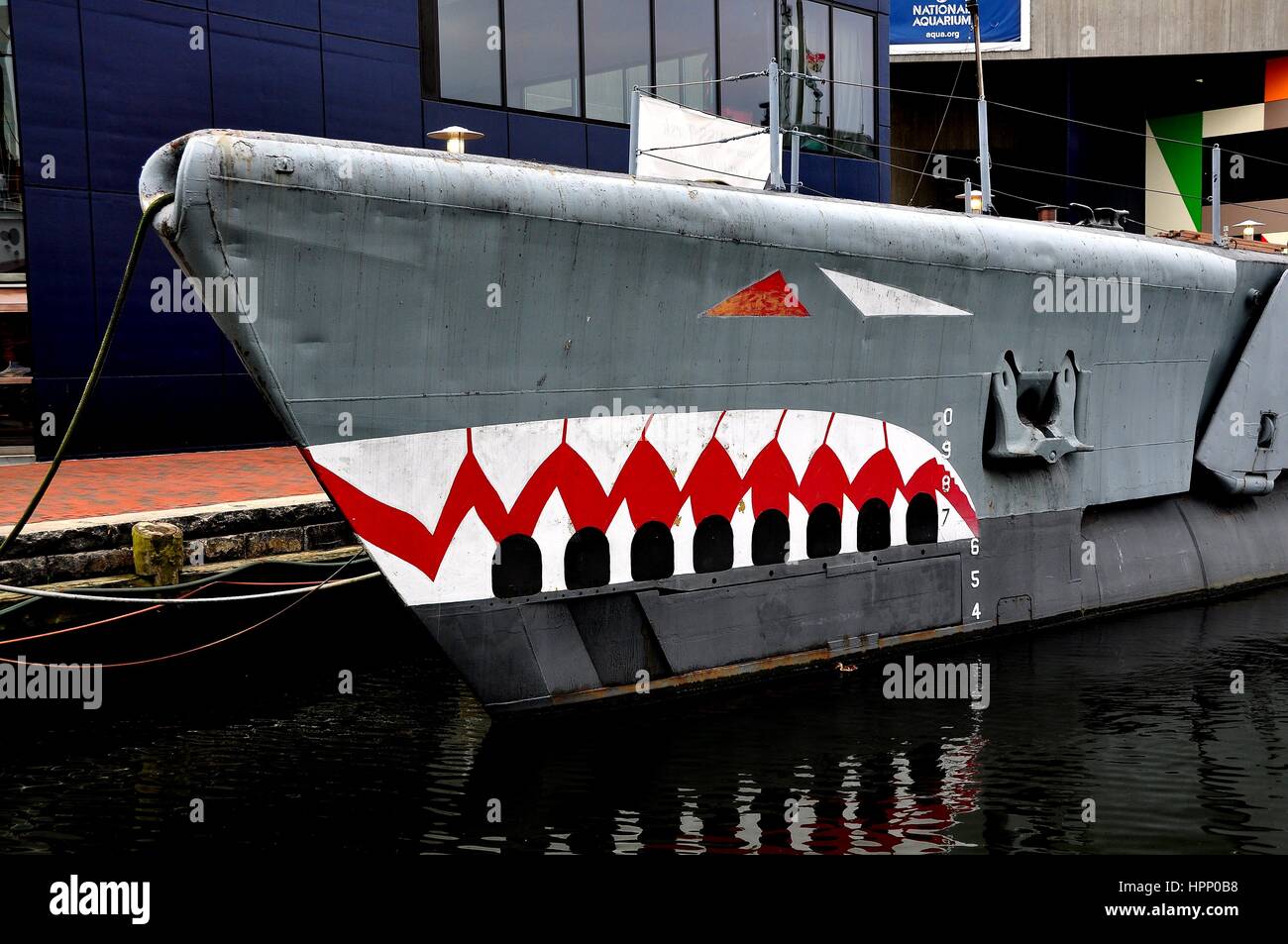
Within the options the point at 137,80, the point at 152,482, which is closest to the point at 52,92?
the point at 137,80

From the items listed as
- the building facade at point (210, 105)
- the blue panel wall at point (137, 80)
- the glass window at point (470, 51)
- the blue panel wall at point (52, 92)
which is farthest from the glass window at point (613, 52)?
the blue panel wall at point (52, 92)

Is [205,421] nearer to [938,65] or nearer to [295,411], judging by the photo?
[295,411]

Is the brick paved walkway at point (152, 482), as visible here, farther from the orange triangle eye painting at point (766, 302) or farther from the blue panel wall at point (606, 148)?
the blue panel wall at point (606, 148)

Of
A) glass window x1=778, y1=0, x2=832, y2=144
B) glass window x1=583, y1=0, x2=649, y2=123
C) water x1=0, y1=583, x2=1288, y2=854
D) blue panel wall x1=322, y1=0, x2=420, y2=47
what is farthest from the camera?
glass window x1=778, y1=0, x2=832, y2=144

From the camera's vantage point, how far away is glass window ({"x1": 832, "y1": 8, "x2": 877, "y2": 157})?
24.7 m

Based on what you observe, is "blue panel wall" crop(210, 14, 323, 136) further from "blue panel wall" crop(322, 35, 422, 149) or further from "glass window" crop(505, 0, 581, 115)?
"glass window" crop(505, 0, 581, 115)

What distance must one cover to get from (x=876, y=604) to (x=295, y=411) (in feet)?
15.5

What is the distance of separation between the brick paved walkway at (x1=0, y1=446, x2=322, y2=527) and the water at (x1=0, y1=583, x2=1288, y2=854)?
173cm

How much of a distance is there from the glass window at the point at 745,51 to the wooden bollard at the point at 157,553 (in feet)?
51.1

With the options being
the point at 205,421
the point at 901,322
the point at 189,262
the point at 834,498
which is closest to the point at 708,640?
the point at 834,498

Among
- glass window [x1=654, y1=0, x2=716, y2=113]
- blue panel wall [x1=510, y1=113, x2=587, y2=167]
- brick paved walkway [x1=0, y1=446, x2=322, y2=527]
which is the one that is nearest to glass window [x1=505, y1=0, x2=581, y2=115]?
blue panel wall [x1=510, y1=113, x2=587, y2=167]

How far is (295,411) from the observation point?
7039 mm

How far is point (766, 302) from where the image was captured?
877cm

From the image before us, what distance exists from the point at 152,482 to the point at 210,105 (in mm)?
6534
